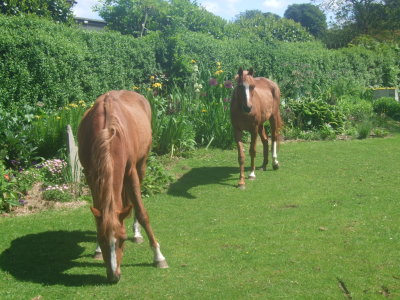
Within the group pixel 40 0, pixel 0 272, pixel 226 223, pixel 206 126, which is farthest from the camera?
pixel 40 0

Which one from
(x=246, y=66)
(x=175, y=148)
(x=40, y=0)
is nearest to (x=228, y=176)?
(x=175, y=148)

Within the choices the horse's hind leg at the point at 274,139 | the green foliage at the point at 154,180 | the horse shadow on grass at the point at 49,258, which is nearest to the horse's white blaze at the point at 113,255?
the horse shadow on grass at the point at 49,258

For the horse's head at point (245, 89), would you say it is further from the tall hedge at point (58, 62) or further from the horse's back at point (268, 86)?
the tall hedge at point (58, 62)

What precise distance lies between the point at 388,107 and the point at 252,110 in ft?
31.4

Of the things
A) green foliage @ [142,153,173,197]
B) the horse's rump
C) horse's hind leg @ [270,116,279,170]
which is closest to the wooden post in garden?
green foliage @ [142,153,173,197]

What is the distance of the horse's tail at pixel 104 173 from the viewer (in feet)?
13.7

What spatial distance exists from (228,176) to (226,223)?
2847 mm

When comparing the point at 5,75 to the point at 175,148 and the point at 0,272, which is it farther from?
the point at 0,272

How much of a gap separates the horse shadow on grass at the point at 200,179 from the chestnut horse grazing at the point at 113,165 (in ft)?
7.76

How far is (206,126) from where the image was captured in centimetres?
1165

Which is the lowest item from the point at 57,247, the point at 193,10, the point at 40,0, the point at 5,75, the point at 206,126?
the point at 57,247

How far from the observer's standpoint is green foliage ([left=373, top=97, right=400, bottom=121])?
16.3 m

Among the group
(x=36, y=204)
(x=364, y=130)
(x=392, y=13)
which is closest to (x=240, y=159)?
(x=36, y=204)

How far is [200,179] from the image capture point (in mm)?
9047
